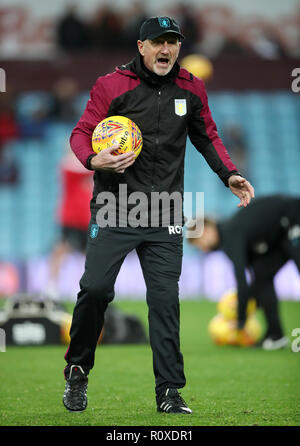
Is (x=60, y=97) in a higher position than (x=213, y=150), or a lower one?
higher

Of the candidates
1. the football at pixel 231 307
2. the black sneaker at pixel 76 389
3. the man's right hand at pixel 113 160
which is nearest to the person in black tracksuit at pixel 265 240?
the football at pixel 231 307

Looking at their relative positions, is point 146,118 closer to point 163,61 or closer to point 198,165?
point 163,61

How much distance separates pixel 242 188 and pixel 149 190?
0.57 metres

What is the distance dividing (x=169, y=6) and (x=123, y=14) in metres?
1.08

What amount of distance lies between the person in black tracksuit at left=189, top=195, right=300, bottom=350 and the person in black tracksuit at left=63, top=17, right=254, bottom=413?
3.53m

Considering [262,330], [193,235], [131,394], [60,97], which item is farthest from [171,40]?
[60,97]

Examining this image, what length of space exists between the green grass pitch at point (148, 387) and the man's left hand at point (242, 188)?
126 centimetres

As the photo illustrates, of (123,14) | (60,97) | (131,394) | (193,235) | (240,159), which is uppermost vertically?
(123,14)

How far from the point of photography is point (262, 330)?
9.77 meters

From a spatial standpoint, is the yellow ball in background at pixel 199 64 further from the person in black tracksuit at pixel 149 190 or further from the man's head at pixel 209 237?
the person in black tracksuit at pixel 149 190

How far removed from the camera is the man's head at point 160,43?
482cm

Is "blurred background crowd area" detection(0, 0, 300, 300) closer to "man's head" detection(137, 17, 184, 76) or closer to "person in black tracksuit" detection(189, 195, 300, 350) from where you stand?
"person in black tracksuit" detection(189, 195, 300, 350)

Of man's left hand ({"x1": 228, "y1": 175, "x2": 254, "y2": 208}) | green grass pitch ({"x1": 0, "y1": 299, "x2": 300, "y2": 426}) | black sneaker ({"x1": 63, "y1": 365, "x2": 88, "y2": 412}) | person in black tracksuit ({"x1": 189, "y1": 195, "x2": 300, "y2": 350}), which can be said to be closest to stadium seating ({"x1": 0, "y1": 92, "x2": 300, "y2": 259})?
person in black tracksuit ({"x1": 189, "y1": 195, "x2": 300, "y2": 350})

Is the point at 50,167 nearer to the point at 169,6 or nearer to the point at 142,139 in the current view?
the point at 169,6
